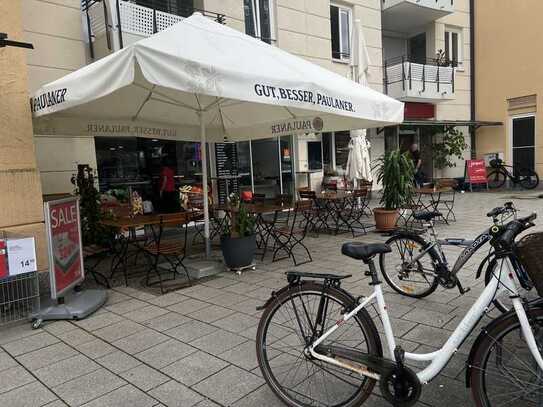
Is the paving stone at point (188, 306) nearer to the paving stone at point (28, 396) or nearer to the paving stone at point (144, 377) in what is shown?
the paving stone at point (144, 377)

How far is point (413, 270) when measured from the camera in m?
3.93

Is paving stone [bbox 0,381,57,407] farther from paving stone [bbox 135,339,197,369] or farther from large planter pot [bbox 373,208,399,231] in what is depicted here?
large planter pot [bbox 373,208,399,231]

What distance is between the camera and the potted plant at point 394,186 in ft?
23.6

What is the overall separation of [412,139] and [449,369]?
1350cm

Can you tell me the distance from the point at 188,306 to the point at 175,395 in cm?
159

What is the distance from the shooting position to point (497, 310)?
11.4 ft

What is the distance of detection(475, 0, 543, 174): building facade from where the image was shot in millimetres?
14273

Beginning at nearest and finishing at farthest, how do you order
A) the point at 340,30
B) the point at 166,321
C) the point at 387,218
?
the point at 166,321 → the point at 387,218 → the point at 340,30

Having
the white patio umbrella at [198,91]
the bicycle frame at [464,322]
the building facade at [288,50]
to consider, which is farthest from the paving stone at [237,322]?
the building facade at [288,50]

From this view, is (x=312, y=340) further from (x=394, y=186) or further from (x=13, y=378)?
(x=394, y=186)

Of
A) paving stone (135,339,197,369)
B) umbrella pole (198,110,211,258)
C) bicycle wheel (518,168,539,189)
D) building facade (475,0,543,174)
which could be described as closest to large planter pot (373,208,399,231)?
umbrella pole (198,110,211,258)

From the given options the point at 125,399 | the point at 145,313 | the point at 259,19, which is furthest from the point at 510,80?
the point at 125,399

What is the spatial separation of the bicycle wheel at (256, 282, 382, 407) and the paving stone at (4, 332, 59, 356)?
1.99m

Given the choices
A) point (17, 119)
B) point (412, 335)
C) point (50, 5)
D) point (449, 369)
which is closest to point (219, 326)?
point (412, 335)
